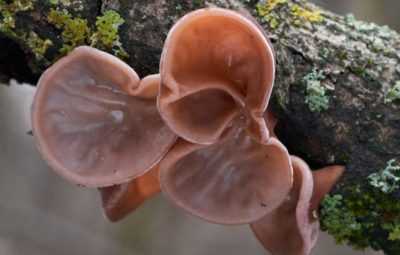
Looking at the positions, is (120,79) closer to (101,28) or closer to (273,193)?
(101,28)

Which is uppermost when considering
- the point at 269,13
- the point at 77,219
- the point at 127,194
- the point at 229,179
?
the point at 269,13

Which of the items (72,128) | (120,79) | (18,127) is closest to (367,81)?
(120,79)

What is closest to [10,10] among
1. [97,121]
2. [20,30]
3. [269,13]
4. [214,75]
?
[20,30]

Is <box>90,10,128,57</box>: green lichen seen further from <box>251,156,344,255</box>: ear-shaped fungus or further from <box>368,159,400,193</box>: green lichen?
<box>368,159,400,193</box>: green lichen

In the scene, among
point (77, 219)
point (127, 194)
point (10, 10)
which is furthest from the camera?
point (77, 219)

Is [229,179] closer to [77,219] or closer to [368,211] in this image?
[368,211]

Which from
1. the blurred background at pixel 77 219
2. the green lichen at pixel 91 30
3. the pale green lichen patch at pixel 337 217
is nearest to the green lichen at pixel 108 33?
the green lichen at pixel 91 30

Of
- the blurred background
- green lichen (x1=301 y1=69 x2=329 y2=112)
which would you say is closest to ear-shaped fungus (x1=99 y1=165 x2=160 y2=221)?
green lichen (x1=301 y1=69 x2=329 y2=112)

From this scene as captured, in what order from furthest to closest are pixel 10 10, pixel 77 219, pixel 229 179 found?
pixel 77 219 → pixel 229 179 → pixel 10 10
